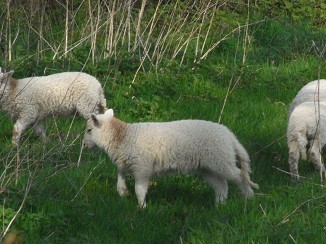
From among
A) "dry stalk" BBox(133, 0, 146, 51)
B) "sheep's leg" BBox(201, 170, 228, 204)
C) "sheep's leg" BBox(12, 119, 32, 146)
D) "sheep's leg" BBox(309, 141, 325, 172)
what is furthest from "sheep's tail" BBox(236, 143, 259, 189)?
"dry stalk" BBox(133, 0, 146, 51)

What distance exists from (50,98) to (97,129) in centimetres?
145

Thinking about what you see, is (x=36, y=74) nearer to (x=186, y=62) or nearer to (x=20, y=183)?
(x=186, y=62)

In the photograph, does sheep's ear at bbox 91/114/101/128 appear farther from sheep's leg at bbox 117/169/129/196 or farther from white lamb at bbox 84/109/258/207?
sheep's leg at bbox 117/169/129/196

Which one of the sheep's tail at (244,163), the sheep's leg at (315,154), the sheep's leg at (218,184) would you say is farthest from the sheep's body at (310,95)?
the sheep's leg at (218,184)

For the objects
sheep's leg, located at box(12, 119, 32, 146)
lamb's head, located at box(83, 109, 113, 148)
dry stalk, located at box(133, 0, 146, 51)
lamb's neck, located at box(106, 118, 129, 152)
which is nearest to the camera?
lamb's neck, located at box(106, 118, 129, 152)

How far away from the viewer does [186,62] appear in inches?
421

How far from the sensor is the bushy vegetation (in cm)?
544

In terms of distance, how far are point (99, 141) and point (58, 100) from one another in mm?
1470

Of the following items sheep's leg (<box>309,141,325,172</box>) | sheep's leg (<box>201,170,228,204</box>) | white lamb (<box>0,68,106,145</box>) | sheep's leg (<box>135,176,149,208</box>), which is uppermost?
sheep's leg (<box>309,141,325,172</box>)

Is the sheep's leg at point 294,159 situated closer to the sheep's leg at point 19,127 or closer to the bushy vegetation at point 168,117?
the bushy vegetation at point 168,117

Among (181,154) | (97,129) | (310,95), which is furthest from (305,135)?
(97,129)

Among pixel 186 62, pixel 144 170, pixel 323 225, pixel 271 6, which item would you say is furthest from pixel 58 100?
pixel 271 6

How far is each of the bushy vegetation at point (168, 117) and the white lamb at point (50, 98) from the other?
16 cm

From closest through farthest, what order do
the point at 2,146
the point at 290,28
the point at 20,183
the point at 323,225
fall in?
the point at 323,225, the point at 20,183, the point at 2,146, the point at 290,28
